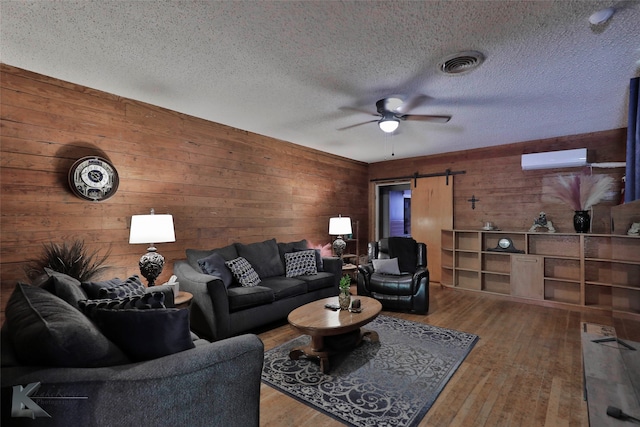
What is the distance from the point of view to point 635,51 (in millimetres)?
2188

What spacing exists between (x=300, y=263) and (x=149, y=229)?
1.99 metres

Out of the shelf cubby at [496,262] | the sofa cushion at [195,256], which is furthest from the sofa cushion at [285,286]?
the shelf cubby at [496,262]

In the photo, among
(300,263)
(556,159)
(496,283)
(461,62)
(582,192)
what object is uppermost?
(461,62)

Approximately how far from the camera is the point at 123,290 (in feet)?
6.68

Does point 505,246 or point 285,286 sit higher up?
point 505,246

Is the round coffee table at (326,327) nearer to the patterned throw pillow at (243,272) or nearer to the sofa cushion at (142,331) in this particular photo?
the patterned throw pillow at (243,272)

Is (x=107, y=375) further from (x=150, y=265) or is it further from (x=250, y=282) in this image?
(x=250, y=282)

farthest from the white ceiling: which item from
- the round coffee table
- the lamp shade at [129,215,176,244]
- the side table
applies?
the round coffee table

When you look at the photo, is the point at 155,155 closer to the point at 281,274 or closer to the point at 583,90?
the point at 281,274

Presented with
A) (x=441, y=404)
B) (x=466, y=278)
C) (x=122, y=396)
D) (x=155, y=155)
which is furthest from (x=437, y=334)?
(x=155, y=155)

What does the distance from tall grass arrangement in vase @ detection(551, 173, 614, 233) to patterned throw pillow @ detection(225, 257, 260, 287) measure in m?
4.55

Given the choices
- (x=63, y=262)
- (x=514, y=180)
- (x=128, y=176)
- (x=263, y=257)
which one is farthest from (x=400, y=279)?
(x=63, y=262)

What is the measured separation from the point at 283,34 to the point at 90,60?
5.36 ft

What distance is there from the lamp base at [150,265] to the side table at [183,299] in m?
0.32
